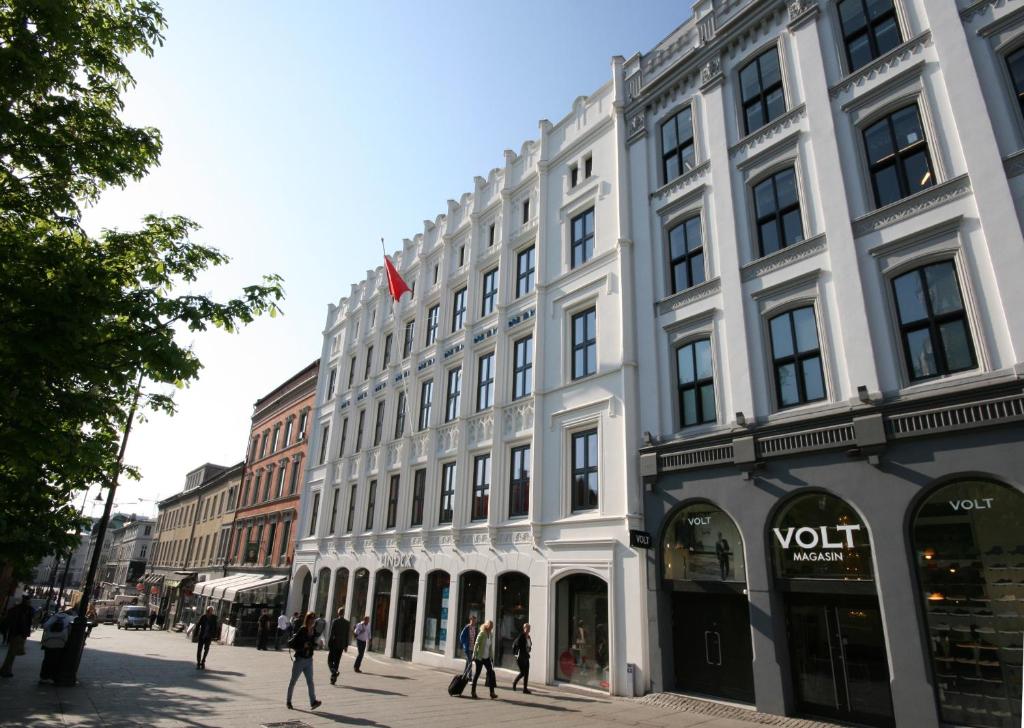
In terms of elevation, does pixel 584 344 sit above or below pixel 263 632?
above

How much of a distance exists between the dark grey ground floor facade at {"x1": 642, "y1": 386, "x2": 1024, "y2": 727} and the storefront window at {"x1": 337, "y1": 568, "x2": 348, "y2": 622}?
58.4 ft

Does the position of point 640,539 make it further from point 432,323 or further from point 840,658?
point 432,323

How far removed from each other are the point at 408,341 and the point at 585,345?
12736 millimetres

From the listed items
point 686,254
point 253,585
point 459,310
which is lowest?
point 253,585

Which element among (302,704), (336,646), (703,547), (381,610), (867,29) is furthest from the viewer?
(381,610)

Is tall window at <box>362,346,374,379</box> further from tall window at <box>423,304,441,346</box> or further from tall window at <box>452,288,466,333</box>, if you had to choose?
tall window at <box>452,288,466,333</box>

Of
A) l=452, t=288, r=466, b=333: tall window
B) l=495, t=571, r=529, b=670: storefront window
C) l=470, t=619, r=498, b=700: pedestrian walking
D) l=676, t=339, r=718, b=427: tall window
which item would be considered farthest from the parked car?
l=676, t=339, r=718, b=427: tall window

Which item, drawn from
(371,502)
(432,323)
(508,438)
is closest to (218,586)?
(371,502)

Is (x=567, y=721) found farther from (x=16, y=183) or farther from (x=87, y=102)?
(x=87, y=102)

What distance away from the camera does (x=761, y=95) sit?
16.1 meters

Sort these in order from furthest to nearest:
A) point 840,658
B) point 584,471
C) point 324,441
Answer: point 324,441 → point 584,471 → point 840,658

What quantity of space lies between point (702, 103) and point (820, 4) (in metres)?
3.59

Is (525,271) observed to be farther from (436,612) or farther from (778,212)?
(436,612)

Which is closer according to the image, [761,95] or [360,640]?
[761,95]
